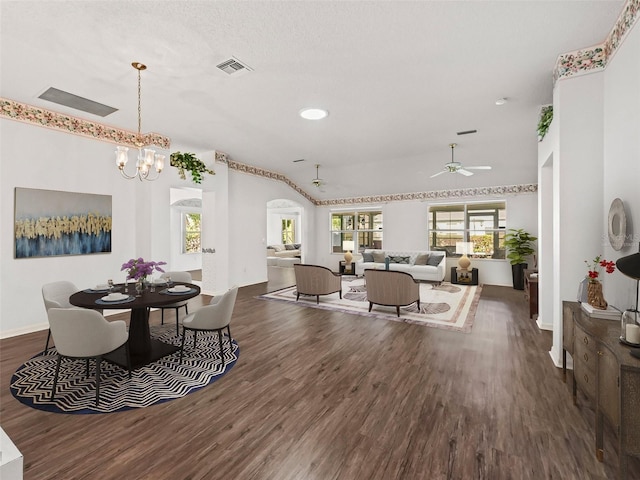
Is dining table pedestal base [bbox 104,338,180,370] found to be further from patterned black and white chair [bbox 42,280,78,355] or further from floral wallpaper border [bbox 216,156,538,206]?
floral wallpaper border [bbox 216,156,538,206]

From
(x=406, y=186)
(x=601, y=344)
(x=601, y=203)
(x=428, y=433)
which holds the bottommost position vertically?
(x=428, y=433)

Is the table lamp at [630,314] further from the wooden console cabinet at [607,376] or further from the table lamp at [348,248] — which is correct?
the table lamp at [348,248]

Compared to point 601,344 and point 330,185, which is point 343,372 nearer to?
point 601,344

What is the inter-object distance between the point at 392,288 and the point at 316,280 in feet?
5.00

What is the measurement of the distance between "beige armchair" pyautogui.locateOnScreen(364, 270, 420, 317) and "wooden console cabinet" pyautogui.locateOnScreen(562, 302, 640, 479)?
2356 mm

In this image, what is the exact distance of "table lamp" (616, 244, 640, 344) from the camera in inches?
64.9

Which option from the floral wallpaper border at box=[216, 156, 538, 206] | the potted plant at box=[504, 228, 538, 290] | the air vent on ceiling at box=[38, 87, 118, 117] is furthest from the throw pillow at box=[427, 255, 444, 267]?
the air vent on ceiling at box=[38, 87, 118, 117]

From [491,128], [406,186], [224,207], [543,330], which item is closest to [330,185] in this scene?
[406,186]

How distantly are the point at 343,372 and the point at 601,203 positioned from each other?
294cm

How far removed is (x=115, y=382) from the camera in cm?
277

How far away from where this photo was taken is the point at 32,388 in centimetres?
264

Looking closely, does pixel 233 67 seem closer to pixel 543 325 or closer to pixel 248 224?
pixel 248 224

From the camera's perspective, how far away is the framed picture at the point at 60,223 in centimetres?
401

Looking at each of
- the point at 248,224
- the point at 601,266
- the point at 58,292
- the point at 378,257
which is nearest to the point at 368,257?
the point at 378,257
